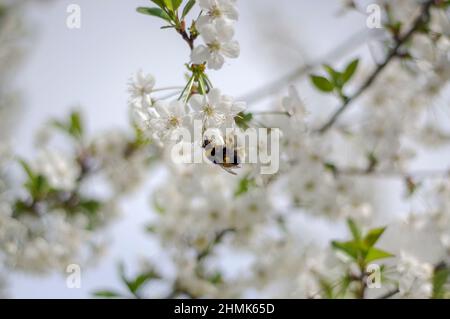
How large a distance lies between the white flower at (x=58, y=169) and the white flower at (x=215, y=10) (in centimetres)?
151

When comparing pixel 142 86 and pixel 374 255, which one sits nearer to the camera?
pixel 142 86

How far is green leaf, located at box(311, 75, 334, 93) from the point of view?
1.38 m

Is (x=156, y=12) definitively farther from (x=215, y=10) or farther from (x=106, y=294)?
(x=106, y=294)

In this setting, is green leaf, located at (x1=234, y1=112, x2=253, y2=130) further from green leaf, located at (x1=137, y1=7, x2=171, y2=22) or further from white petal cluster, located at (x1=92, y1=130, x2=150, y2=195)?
white petal cluster, located at (x1=92, y1=130, x2=150, y2=195)

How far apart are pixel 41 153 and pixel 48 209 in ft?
1.60

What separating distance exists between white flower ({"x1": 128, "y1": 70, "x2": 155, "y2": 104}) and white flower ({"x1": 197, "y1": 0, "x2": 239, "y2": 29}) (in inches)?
7.3

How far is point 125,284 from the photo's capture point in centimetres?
141

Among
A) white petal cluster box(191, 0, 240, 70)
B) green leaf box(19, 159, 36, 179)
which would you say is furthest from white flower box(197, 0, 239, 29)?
green leaf box(19, 159, 36, 179)

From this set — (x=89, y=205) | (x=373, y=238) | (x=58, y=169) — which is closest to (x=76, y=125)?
(x=58, y=169)

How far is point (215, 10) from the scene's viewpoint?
85cm

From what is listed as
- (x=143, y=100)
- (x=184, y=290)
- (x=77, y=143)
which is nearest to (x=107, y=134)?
(x=77, y=143)

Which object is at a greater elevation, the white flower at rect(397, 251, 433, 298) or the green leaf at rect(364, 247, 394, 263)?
the green leaf at rect(364, 247, 394, 263)

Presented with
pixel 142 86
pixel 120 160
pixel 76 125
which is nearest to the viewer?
pixel 142 86

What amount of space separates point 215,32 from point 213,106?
15cm
